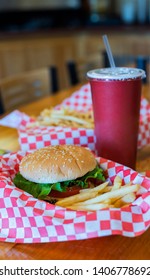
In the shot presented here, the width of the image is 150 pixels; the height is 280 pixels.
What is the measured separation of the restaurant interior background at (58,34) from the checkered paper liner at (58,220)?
3.19 metres

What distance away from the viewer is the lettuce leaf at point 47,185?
76 cm

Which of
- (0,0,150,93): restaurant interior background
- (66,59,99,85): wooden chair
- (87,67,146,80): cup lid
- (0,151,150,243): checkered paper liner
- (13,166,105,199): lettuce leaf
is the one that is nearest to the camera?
(0,151,150,243): checkered paper liner

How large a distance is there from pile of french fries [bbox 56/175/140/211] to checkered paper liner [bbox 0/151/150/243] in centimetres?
2

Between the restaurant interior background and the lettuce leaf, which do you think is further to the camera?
the restaurant interior background

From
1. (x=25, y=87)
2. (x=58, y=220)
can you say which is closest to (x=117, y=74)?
(x=58, y=220)

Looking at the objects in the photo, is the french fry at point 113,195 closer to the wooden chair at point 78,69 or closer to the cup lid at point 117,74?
the cup lid at point 117,74

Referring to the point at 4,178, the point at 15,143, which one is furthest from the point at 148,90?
the point at 4,178

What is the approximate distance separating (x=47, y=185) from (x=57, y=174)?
0.03m

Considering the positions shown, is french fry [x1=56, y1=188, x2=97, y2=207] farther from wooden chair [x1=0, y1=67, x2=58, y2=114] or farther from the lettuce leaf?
wooden chair [x1=0, y1=67, x2=58, y2=114]

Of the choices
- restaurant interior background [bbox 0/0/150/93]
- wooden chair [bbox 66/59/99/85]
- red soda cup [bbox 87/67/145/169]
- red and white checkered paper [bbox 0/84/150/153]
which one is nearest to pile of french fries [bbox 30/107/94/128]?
red and white checkered paper [bbox 0/84/150/153]

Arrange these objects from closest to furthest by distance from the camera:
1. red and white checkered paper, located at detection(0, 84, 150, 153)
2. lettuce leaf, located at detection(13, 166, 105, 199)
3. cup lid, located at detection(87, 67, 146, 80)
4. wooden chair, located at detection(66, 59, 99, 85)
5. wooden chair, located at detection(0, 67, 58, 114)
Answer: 1. lettuce leaf, located at detection(13, 166, 105, 199)
2. cup lid, located at detection(87, 67, 146, 80)
3. red and white checkered paper, located at detection(0, 84, 150, 153)
4. wooden chair, located at detection(0, 67, 58, 114)
5. wooden chair, located at detection(66, 59, 99, 85)

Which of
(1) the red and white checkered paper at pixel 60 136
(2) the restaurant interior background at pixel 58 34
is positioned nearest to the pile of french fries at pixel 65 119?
(1) the red and white checkered paper at pixel 60 136

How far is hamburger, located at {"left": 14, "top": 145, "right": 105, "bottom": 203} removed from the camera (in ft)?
2.53

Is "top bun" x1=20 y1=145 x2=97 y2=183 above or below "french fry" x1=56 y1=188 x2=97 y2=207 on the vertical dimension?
above
